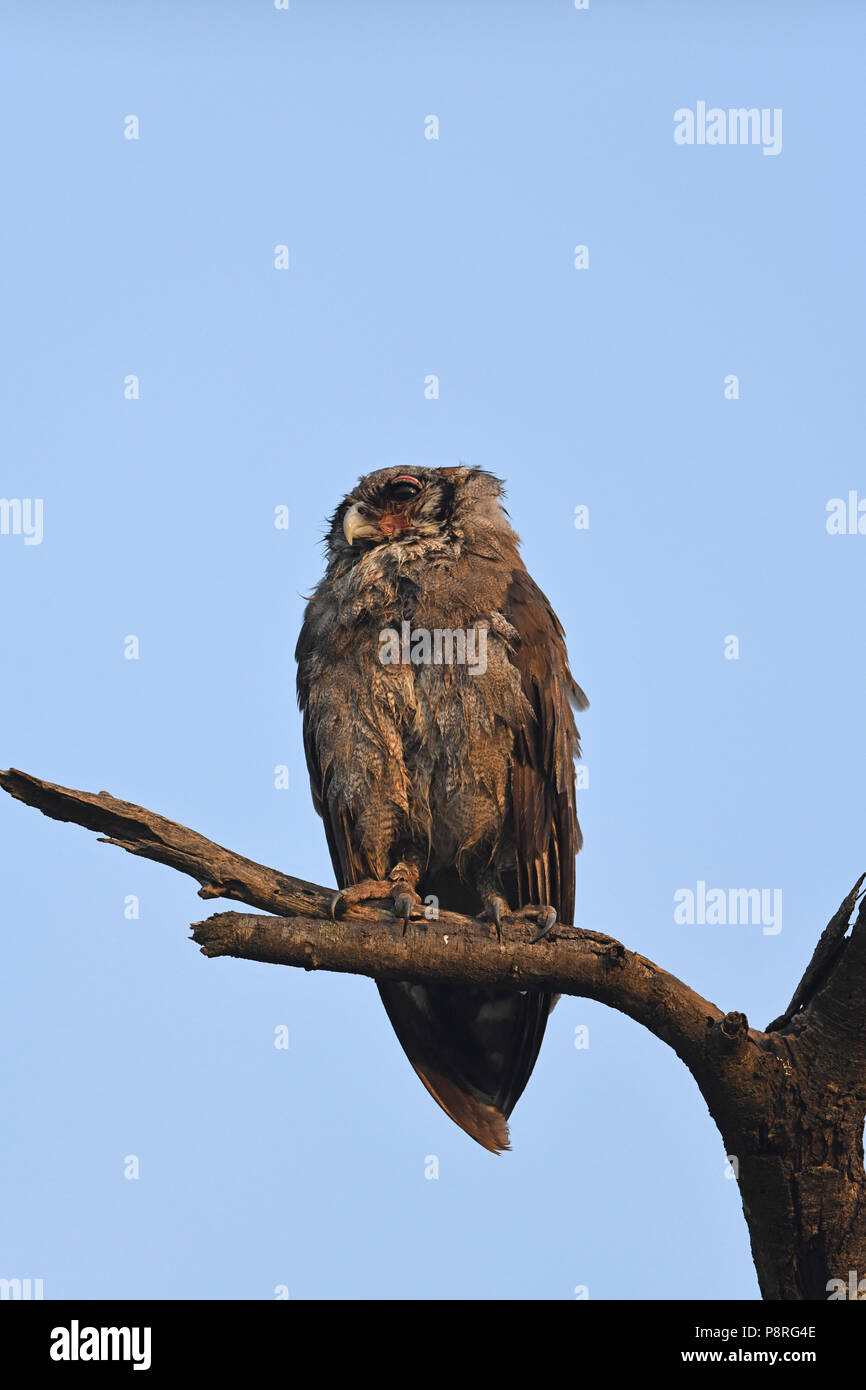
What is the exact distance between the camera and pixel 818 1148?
19.8 ft

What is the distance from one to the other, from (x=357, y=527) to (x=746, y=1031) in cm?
404

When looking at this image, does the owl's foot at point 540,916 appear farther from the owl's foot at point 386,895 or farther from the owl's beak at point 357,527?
the owl's beak at point 357,527

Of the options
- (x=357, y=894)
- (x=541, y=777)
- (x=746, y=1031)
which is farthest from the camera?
(x=541, y=777)

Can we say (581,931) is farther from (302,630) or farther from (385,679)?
(302,630)

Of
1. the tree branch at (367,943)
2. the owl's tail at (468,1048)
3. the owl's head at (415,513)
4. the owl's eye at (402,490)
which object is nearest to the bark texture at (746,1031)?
the tree branch at (367,943)

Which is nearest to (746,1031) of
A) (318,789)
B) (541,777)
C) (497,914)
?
(497,914)

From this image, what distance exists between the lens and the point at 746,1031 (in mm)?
5895

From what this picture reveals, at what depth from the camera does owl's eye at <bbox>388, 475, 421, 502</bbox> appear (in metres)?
8.40

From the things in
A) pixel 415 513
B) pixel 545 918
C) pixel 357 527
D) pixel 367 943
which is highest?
pixel 415 513

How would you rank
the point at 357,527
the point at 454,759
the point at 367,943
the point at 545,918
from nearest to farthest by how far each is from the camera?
1. the point at 367,943
2. the point at 545,918
3. the point at 454,759
4. the point at 357,527

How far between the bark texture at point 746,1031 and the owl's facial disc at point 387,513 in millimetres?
2797

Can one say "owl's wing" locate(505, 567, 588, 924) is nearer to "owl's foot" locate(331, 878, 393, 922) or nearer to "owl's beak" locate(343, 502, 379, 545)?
"owl's foot" locate(331, 878, 393, 922)

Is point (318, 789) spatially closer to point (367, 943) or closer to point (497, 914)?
point (497, 914)

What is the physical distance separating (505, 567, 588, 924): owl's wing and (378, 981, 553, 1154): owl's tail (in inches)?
27.1
